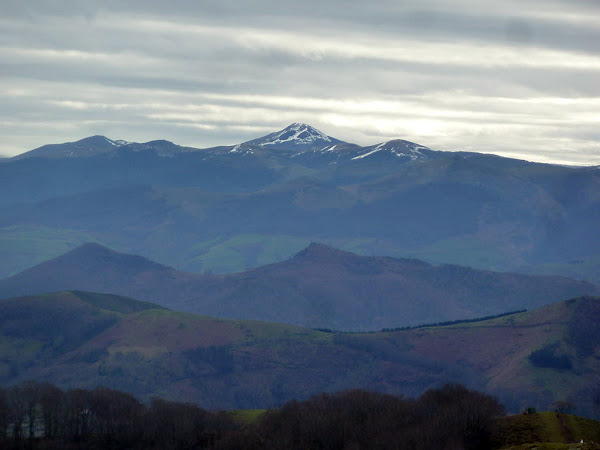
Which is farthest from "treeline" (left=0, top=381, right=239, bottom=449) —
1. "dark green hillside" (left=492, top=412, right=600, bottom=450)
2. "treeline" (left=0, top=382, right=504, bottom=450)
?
"dark green hillside" (left=492, top=412, right=600, bottom=450)

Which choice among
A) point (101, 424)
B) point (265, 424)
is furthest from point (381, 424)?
point (101, 424)

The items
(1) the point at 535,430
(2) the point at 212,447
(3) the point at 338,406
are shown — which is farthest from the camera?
(3) the point at 338,406

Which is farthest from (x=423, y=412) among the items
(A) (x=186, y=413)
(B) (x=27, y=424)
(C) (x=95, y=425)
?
(B) (x=27, y=424)

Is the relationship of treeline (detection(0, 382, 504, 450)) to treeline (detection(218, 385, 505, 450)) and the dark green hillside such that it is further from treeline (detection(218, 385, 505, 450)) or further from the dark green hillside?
the dark green hillside

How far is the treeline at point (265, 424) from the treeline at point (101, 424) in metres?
0.18

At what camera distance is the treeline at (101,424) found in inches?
6944

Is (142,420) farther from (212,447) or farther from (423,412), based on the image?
(423,412)

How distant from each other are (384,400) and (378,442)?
1317 inches

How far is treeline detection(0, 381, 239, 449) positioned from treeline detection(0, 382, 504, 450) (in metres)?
0.18

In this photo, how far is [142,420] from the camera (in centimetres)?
18638

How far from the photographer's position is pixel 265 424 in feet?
586

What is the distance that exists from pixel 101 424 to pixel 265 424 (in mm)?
31941

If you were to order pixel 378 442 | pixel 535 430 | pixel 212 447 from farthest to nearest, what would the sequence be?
1. pixel 212 447
2. pixel 378 442
3. pixel 535 430

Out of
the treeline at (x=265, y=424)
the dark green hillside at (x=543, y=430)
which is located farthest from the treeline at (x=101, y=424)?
the dark green hillside at (x=543, y=430)
